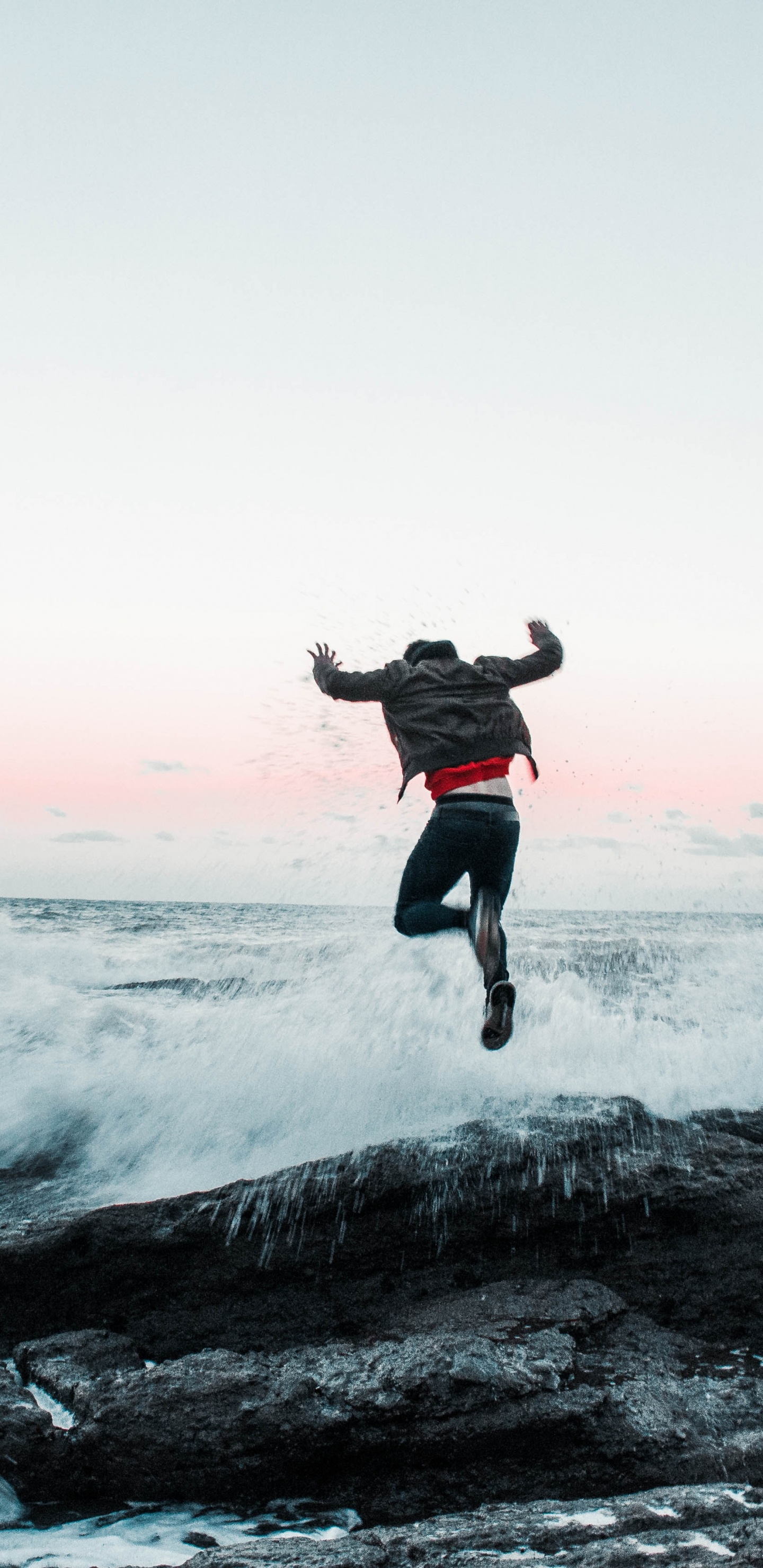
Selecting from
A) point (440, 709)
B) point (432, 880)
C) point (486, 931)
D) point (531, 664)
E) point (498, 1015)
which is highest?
point (531, 664)

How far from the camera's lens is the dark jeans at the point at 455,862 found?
11.6ft

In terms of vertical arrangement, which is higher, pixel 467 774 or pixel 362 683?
pixel 362 683

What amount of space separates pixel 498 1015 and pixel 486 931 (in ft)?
1.13

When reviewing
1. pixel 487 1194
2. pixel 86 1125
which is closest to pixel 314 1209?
pixel 487 1194

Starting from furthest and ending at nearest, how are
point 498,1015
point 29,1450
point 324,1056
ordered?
point 324,1056 < point 498,1015 < point 29,1450

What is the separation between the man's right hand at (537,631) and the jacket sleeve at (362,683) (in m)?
0.78

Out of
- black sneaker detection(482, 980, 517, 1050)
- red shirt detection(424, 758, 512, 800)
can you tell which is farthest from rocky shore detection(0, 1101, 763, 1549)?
red shirt detection(424, 758, 512, 800)

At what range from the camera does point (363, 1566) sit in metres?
1.60

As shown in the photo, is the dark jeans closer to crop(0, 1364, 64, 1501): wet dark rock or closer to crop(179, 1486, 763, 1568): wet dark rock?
crop(179, 1486, 763, 1568): wet dark rock

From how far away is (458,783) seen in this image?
3.61 m

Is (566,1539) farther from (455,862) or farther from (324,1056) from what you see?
(324,1056)

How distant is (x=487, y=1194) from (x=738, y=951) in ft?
21.6

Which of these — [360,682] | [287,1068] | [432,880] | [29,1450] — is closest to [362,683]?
[360,682]

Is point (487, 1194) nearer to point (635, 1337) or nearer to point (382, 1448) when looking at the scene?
point (635, 1337)
